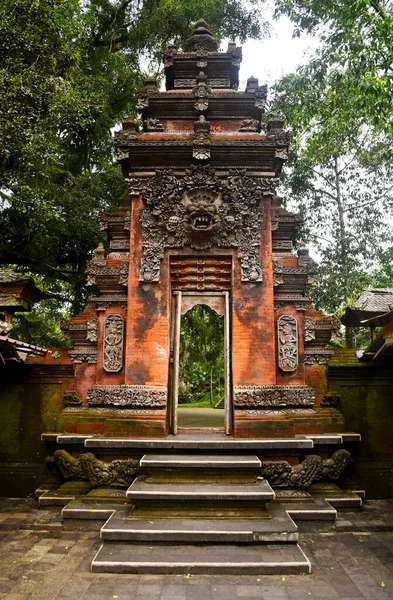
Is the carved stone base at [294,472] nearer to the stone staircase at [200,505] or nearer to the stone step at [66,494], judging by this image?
the stone staircase at [200,505]

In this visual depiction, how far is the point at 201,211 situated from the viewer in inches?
313

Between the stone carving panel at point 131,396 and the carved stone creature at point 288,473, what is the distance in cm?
197

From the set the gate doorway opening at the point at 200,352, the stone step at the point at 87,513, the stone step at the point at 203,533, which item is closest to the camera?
the stone step at the point at 203,533

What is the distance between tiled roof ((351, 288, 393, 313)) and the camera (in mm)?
8836

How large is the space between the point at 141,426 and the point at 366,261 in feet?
35.5

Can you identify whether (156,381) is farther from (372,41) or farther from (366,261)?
(366,261)

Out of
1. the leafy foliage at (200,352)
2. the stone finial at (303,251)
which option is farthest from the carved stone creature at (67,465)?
the leafy foliage at (200,352)

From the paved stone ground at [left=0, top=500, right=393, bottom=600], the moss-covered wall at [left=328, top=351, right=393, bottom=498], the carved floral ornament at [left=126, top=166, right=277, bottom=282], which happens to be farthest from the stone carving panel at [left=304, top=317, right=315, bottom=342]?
the paved stone ground at [left=0, top=500, right=393, bottom=600]

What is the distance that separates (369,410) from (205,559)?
4.58m

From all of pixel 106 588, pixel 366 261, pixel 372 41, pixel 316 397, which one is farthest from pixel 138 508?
pixel 366 261

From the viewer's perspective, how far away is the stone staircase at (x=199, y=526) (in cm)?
493

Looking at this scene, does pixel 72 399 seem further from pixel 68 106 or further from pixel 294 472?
pixel 68 106

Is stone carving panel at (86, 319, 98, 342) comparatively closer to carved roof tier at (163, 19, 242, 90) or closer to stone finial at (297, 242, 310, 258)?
stone finial at (297, 242, 310, 258)

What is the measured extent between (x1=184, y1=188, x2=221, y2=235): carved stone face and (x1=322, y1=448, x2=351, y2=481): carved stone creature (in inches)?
170
